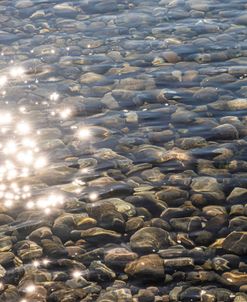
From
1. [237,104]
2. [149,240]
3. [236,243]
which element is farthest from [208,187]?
[237,104]

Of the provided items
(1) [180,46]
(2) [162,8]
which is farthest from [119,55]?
(2) [162,8]

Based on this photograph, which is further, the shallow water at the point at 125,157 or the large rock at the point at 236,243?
the large rock at the point at 236,243

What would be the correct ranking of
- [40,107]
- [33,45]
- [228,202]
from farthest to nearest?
[33,45] < [40,107] < [228,202]

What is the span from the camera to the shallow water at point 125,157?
5.96 meters

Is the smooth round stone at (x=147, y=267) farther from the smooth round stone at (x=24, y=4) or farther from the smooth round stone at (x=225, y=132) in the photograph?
the smooth round stone at (x=24, y=4)

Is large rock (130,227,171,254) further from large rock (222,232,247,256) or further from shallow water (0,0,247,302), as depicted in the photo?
large rock (222,232,247,256)

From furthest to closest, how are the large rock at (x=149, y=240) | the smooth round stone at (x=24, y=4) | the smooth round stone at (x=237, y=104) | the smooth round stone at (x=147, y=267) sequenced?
the smooth round stone at (x=24, y=4) < the smooth round stone at (x=237, y=104) < the large rock at (x=149, y=240) < the smooth round stone at (x=147, y=267)

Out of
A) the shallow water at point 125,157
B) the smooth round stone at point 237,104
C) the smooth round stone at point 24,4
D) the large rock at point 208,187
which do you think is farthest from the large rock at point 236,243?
the smooth round stone at point 24,4

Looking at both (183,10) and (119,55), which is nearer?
Answer: (119,55)

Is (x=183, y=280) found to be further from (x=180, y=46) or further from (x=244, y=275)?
(x=180, y=46)

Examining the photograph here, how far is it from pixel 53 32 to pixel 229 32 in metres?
4.01

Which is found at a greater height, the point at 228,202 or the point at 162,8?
the point at 162,8

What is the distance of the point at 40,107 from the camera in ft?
31.3

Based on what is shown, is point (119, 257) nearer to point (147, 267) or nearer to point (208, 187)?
point (147, 267)
